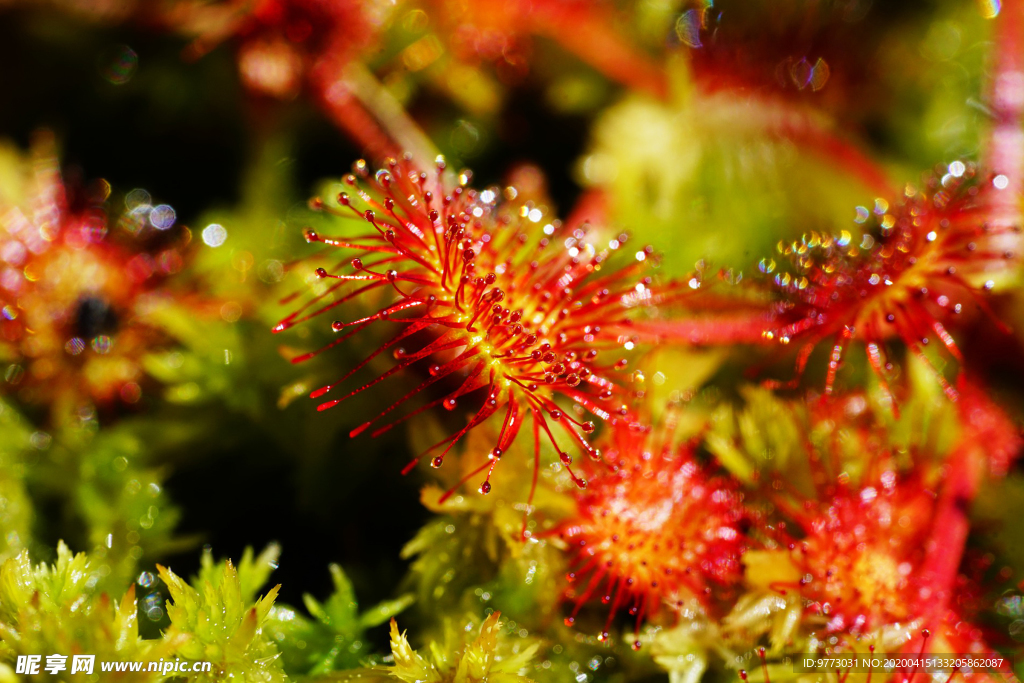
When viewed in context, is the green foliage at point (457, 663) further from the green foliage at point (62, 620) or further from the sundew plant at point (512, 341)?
the green foliage at point (62, 620)

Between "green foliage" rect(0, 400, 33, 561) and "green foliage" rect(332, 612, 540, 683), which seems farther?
"green foliage" rect(0, 400, 33, 561)

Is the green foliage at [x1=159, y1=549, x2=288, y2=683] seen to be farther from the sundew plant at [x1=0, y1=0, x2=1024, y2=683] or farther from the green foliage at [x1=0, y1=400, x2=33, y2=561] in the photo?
the green foliage at [x1=0, y1=400, x2=33, y2=561]

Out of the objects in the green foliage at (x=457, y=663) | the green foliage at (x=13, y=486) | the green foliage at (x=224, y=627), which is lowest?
the green foliage at (x=457, y=663)

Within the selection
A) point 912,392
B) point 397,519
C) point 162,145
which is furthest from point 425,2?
point 912,392

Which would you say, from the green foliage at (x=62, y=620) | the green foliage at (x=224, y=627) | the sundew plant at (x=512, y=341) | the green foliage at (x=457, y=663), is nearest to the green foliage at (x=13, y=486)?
the sundew plant at (x=512, y=341)

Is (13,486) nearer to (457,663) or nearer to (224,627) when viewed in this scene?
(224,627)

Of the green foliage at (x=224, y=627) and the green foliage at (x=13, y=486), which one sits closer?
the green foliage at (x=224, y=627)

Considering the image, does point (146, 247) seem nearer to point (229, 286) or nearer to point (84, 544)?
point (229, 286)

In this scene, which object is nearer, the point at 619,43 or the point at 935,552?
the point at 935,552

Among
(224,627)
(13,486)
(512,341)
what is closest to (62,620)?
(224,627)

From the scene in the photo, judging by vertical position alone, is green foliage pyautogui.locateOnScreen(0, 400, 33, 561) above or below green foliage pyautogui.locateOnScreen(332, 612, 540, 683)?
above

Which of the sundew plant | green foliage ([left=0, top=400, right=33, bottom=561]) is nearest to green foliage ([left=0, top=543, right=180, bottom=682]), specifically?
the sundew plant
